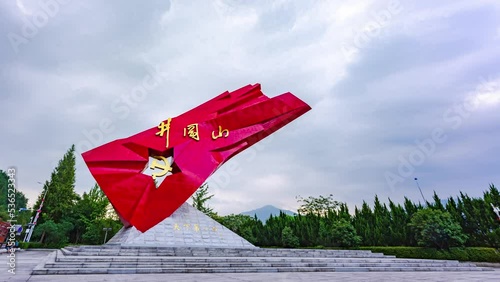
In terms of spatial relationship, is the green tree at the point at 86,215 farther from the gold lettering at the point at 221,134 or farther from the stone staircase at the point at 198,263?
the stone staircase at the point at 198,263

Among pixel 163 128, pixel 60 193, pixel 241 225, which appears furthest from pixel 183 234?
pixel 60 193

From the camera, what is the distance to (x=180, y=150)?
29.1ft

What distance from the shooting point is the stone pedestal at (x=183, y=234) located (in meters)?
7.92

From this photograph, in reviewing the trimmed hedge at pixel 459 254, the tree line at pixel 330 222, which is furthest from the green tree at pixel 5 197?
the trimmed hedge at pixel 459 254

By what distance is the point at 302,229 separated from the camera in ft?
55.4

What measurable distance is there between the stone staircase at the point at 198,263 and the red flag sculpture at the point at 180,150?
1.33 meters

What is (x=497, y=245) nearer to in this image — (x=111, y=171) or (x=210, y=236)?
(x=210, y=236)

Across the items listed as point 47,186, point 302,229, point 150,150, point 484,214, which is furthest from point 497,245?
point 47,186

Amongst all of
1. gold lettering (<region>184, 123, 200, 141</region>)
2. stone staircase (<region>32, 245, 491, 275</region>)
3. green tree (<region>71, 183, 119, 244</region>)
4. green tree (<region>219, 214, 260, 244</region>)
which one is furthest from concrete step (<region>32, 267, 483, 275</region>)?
green tree (<region>71, 183, 119, 244</region>)

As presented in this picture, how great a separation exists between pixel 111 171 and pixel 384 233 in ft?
44.0

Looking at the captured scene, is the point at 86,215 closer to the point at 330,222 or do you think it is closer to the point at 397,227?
the point at 330,222

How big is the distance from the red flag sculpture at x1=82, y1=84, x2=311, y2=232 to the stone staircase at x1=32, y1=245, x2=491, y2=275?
1.33 metres

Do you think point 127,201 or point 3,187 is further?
point 3,187

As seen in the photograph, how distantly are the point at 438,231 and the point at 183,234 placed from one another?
10.1 m
